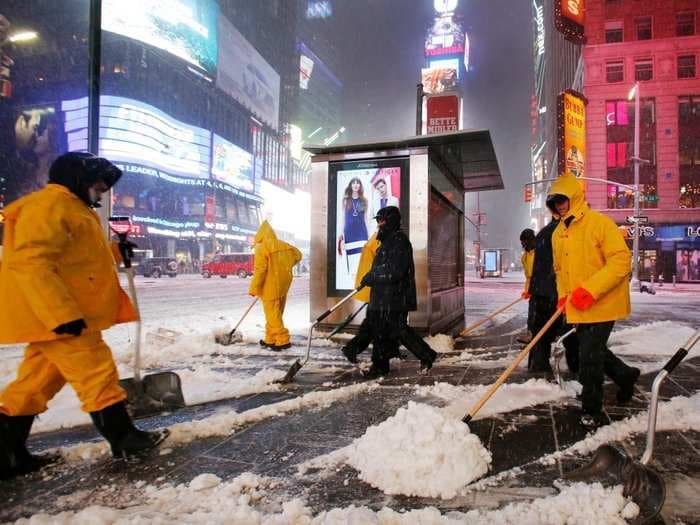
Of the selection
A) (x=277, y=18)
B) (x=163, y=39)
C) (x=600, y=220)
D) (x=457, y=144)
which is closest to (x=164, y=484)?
(x=600, y=220)

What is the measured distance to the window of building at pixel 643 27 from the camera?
3791 centimetres

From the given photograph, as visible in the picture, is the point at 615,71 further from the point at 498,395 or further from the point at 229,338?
the point at 498,395

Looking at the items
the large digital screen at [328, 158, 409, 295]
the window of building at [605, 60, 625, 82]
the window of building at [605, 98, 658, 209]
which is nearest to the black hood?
the large digital screen at [328, 158, 409, 295]

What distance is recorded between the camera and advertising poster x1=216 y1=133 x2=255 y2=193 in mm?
67250

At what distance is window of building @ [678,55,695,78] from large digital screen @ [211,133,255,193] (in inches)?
2096

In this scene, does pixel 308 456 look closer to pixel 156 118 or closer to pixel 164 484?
pixel 164 484

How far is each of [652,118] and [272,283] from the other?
39.8 meters

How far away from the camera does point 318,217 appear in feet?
28.3

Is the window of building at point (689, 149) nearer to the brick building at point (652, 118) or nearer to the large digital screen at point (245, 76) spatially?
the brick building at point (652, 118)

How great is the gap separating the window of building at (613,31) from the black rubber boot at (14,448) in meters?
46.4

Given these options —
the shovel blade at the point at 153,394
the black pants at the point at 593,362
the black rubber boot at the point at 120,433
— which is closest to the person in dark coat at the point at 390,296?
the black pants at the point at 593,362

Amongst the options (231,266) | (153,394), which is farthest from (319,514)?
(231,266)

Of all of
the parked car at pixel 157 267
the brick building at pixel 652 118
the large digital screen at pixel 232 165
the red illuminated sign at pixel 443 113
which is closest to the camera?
the red illuminated sign at pixel 443 113

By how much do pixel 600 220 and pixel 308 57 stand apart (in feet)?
456
